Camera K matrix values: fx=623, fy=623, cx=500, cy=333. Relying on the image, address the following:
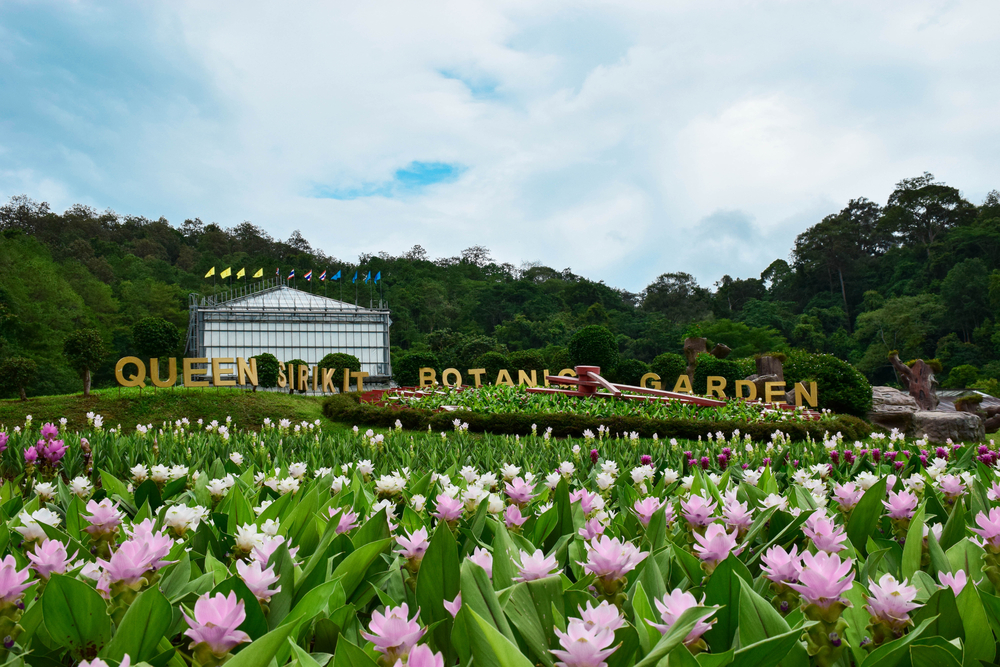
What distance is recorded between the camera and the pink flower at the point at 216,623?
0.82 meters

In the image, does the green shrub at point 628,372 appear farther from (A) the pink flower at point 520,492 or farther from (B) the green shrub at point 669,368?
(A) the pink flower at point 520,492

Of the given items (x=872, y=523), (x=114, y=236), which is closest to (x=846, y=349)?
(x=872, y=523)

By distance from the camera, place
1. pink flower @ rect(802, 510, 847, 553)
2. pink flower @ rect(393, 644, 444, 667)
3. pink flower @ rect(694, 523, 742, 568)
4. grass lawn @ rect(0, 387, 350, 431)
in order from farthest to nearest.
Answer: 1. grass lawn @ rect(0, 387, 350, 431)
2. pink flower @ rect(802, 510, 847, 553)
3. pink flower @ rect(694, 523, 742, 568)
4. pink flower @ rect(393, 644, 444, 667)

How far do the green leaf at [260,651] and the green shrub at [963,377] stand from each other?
30.7 meters

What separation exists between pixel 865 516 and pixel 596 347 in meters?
20.0

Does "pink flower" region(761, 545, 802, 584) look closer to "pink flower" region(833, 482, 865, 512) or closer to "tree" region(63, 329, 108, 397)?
"pink flower" region(833, 482, 865, 512)

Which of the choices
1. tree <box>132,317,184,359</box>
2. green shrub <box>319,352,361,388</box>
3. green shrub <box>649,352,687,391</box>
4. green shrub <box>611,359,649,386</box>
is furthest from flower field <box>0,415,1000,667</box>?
green shrub <box>319,352,361,388</box>

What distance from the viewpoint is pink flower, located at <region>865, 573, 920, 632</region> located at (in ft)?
2.99

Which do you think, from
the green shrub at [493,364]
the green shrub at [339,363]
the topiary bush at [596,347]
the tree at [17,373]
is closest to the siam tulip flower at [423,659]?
the tree at [17,373]

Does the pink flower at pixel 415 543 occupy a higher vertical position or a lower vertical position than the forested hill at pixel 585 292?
lower

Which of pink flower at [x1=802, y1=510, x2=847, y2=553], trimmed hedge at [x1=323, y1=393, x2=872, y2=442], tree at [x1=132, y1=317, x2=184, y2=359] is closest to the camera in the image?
pink flower at [x1=802, y1=510, x2=847, y2=553]

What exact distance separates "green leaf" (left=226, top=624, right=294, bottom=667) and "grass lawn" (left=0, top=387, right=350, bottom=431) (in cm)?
1074

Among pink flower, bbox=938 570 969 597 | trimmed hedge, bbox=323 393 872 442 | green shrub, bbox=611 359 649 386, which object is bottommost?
trimmed hedge, bbox=323 393 872 442

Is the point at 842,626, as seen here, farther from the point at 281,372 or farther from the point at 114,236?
the point at 114,236
